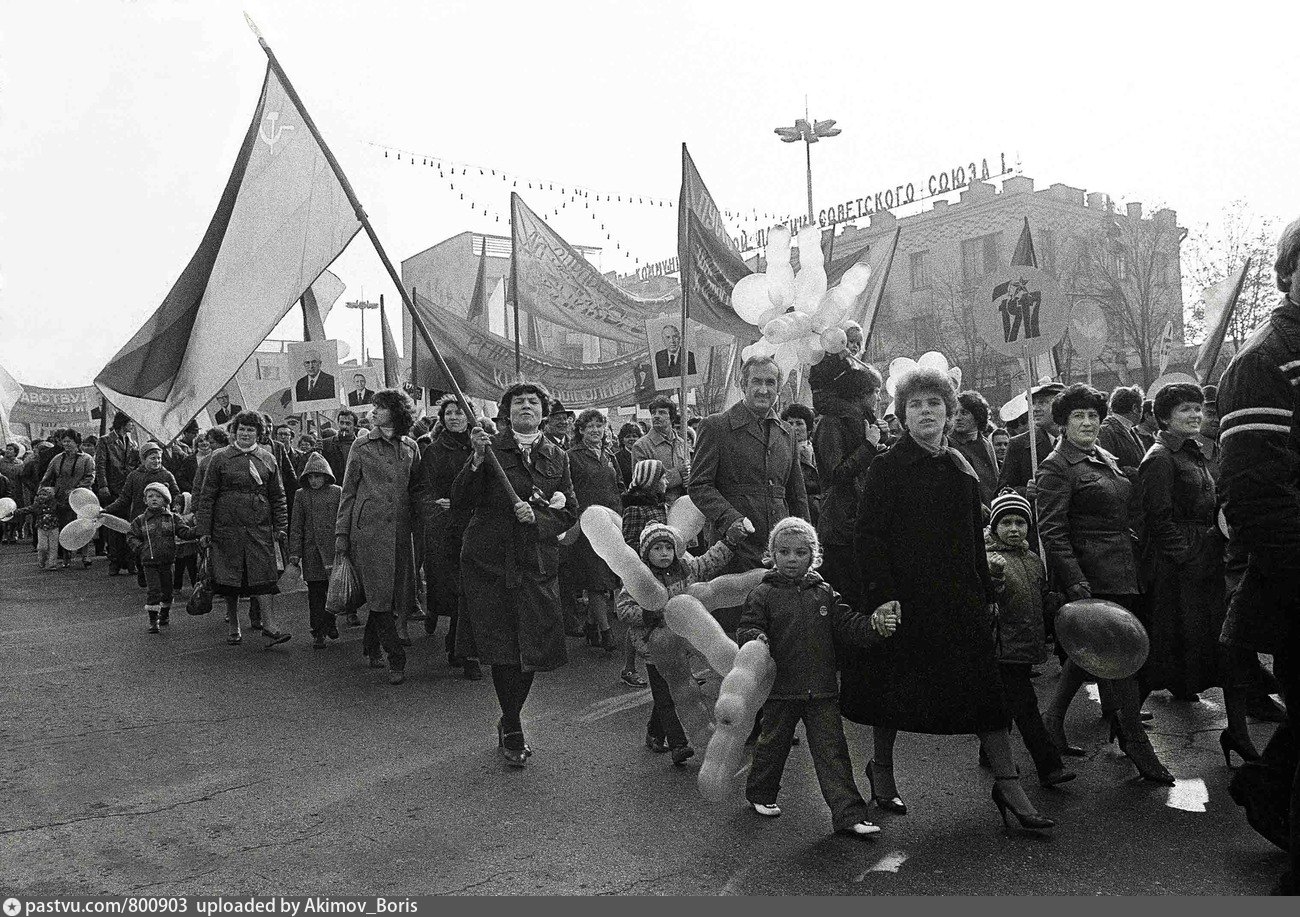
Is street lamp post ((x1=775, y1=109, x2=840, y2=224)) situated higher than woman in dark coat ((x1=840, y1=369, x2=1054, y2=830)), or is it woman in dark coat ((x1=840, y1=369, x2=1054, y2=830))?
street lamp post ((x1=775, y1=109, x2=840, y2=224))

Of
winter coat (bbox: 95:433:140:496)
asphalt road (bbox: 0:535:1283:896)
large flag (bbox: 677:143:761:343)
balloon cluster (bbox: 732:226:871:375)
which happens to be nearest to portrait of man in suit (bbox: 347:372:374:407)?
winter coat (bbox: 95:433:140:496)

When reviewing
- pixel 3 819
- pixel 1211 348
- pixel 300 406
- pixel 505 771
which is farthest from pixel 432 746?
pixel 300 406

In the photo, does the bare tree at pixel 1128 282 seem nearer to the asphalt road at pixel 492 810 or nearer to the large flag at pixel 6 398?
the large flag at pixel 6 398

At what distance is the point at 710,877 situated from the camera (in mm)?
4047

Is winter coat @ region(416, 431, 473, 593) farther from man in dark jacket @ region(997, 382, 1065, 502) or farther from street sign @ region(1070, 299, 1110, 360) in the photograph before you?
street sign @ region(1070, 299, 1110, 360)

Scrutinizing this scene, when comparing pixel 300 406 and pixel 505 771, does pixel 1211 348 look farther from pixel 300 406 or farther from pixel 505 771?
pixel 300 406

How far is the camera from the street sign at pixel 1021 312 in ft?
25.7

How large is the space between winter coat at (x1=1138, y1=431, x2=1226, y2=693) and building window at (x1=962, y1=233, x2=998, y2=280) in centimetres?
4178

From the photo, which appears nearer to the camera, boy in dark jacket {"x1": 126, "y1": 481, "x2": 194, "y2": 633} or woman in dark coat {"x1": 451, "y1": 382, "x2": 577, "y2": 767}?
woman in dark coat {"x1": 451, "y1": 382, "x2": 577, "y2": 767}

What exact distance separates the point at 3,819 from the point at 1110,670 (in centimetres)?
496

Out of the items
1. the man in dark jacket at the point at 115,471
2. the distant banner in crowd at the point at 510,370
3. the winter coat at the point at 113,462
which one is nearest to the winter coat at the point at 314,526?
the distant banner in crowd at the point at 510,370

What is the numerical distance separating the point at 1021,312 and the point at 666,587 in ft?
12.6

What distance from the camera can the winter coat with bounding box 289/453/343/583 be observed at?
9.91 metres

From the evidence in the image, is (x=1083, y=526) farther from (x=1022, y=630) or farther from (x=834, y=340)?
(x=834, y=340)
